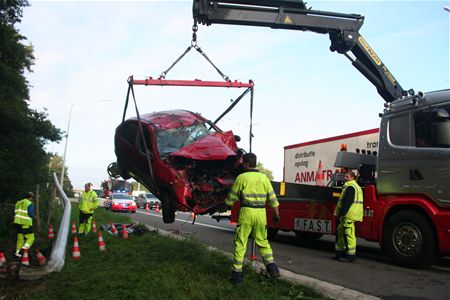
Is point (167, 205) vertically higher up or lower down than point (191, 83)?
lower down

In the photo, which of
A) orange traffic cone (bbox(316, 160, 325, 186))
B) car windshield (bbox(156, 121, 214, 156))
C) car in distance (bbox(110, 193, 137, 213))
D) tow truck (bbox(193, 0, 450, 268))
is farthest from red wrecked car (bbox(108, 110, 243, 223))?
car in distance (bbox(110, 193, 137, 213))

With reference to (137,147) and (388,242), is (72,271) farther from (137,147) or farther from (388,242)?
(388,242)

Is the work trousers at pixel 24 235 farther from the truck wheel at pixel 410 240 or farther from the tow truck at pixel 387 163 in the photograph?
the truck wheel at pixel 410 240

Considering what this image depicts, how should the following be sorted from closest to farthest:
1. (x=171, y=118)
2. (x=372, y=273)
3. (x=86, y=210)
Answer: (x=372, y=273) → (x=171, y=118) → (x=86, y=210)

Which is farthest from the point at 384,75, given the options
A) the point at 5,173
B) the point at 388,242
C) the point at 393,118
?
the point at 5,173

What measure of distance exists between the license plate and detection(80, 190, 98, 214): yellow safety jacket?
5337 millimetres

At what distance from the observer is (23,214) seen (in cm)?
970

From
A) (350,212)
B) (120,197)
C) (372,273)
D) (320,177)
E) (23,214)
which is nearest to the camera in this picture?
(372,273)

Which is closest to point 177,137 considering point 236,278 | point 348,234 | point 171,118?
point 171,118

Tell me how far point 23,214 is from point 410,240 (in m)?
7.79

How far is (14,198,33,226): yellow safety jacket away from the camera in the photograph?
9594mm

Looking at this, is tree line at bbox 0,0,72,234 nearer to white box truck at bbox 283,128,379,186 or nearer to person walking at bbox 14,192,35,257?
person walking at bbox 14,192,35,257

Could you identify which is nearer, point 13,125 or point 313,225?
point 313,225

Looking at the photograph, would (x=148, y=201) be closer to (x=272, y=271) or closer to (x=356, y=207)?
(x=356, y=207)
